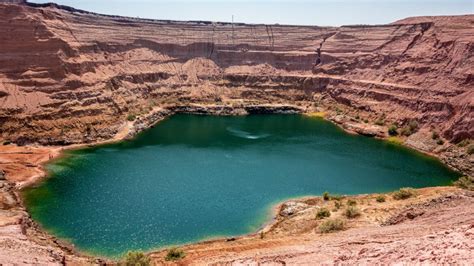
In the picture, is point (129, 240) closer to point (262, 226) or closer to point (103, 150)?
point (262, 226)

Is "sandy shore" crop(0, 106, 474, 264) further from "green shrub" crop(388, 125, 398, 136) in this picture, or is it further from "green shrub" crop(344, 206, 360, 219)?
"green shrub" crop(388, 125, 398, 136)

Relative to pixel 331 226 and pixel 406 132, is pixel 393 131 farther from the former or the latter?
pixel 331 226

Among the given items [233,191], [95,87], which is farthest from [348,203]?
[95,87]

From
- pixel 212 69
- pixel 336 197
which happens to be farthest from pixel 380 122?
pixel 212 69

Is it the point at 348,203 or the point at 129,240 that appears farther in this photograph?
the point at 348,203

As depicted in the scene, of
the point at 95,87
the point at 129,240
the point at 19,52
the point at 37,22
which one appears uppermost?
the point at 37,22
